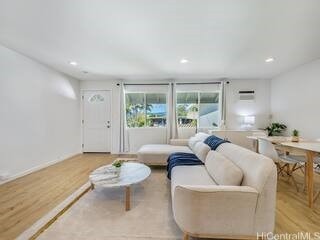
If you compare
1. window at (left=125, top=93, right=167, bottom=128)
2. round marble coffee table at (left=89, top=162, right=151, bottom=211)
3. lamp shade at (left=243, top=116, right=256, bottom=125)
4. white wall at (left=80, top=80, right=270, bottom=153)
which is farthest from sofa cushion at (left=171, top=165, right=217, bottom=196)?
lamp shade at (left=243, top=116, right=256, bottom=125)

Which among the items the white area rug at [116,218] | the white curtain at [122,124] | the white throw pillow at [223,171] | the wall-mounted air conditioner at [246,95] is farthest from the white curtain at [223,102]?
the white area rug at [116,218]

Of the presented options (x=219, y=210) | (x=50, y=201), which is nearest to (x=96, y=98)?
(x=50, y=201)

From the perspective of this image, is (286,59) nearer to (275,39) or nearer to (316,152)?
(275,39)

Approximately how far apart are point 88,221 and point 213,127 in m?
4.82

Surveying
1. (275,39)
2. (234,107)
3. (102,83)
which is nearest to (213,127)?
(234,107)

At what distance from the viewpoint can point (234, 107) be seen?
19.9 feet

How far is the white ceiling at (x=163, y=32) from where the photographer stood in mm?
2172

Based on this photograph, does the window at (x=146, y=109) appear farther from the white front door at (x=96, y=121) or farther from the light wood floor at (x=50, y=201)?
the light wood floor at (x=50, y=201)

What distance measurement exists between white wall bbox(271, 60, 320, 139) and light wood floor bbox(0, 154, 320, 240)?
122 cm

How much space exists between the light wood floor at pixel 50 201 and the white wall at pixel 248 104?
2.51 metres

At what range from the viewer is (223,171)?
2.07 m

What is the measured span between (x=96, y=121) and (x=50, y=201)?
3.82 m

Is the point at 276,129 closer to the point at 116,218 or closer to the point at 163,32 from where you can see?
the point at 163,32

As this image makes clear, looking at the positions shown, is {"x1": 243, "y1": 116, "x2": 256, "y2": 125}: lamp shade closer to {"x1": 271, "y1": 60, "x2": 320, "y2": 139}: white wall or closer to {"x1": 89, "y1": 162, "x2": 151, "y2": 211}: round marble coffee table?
{"x1": 271, "y1": 60, "x2": 320, "y2": 139}: white wall
